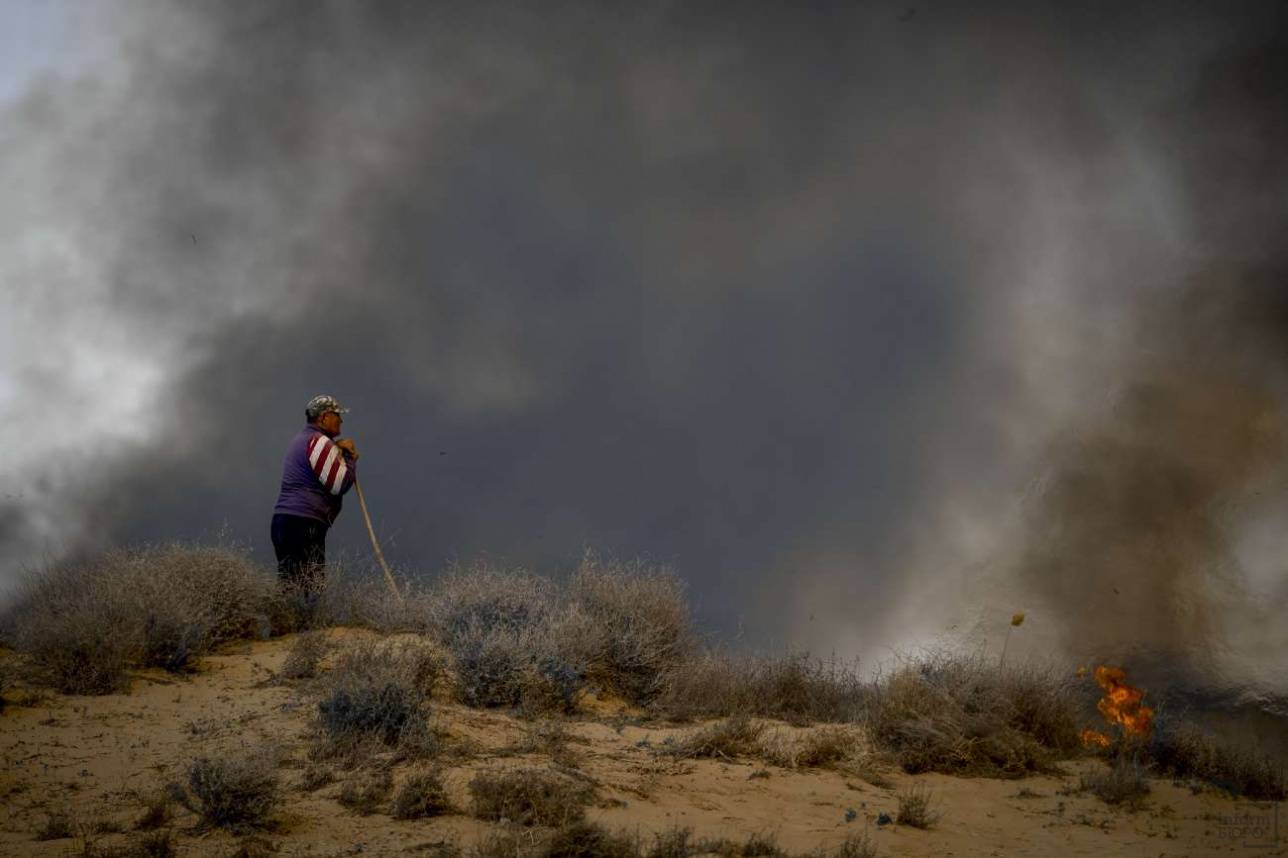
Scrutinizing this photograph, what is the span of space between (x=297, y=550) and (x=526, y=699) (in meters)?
3.87

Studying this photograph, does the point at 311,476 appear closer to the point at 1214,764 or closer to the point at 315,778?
the point at 315,778

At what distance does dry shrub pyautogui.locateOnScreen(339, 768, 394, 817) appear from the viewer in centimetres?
479

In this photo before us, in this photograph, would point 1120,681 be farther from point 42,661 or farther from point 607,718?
point 42,661

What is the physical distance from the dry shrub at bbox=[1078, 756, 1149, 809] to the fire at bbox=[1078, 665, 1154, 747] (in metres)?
0.96

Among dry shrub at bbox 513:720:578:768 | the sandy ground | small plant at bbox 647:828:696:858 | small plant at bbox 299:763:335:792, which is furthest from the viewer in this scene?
dry shrub at bbox 513:720:578:768

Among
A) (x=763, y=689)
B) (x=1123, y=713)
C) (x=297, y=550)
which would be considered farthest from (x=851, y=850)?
(x=297, y=550)

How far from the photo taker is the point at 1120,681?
8.87 metres

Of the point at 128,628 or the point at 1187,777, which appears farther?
the point at 128,628

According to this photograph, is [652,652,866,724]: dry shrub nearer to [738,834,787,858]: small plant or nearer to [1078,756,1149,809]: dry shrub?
[1078,756,1149,809]: dry shrub

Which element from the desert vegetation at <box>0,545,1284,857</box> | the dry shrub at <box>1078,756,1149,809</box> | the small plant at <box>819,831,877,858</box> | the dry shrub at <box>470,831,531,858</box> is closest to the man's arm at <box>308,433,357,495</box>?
the desert vegetation at <box>0,545,1284,857</box>

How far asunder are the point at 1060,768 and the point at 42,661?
7.86m

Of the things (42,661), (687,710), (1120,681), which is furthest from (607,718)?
(1120,681)

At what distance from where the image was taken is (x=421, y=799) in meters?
4.75

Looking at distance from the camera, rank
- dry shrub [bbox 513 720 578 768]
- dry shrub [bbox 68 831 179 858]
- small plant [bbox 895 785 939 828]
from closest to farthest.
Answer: dry shrub [bbox 68 831 179 858], small plant [bbox 895 785 939 828], dry shrub [bbox 513 720 578 768]
